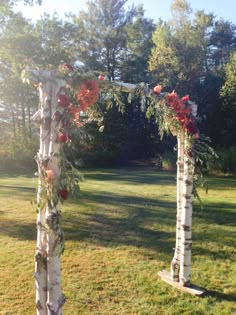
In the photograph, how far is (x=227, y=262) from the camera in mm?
4281

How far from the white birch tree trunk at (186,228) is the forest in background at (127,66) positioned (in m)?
10.5

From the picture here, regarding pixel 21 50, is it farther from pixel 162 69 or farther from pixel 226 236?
pixel 226 236

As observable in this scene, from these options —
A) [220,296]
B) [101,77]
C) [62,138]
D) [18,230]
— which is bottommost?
[220,296]

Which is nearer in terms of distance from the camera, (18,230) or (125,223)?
(18,230)

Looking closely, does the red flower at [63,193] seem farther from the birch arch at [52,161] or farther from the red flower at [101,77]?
the red flower at [101,77]

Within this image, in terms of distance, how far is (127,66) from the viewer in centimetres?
2244

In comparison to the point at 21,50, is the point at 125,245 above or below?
below

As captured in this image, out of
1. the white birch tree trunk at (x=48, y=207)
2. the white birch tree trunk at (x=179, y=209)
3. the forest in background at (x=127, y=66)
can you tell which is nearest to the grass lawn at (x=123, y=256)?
the white birch tree trunk at (x=179, y=209)

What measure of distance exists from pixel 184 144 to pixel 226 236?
2421 millimetres

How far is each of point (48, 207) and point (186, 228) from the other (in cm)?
188

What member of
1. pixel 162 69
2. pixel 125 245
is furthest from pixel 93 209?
pixel 162 69

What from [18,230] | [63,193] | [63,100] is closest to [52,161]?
[63,193]

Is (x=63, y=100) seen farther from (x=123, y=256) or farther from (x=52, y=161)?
(x=123, y=256)

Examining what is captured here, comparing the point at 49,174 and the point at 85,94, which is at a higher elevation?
the point at 85,94
